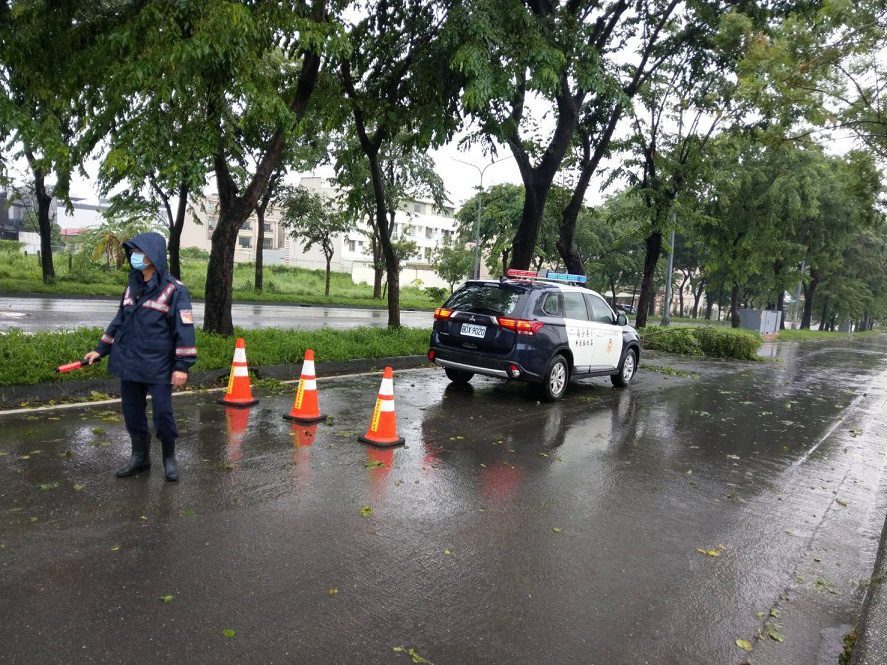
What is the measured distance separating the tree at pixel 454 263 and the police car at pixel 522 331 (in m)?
34.3

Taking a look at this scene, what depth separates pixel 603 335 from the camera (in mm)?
10984

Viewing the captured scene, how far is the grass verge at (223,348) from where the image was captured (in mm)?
7453

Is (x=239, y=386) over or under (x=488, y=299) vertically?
under

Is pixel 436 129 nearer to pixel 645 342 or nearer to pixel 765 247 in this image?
pixel 645 342

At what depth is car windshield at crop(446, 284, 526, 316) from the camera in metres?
9.41

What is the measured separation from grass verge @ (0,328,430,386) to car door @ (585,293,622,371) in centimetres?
378

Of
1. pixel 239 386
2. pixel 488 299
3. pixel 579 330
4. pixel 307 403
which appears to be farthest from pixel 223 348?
pixel 579 330

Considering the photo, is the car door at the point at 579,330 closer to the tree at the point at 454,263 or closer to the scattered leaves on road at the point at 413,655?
the scattered leaves on road at the point at 413,655

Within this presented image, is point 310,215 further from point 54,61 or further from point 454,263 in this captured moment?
point 54,61

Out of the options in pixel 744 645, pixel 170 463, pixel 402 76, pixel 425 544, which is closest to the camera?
pixel 744 645

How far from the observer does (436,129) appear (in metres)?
12.5

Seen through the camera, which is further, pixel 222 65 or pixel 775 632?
pixel 222 65

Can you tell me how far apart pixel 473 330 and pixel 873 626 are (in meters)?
6.54

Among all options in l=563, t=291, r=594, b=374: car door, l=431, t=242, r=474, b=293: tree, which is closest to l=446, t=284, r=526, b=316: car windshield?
l=563, t=291, r=594, b=374: car door
